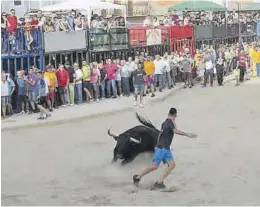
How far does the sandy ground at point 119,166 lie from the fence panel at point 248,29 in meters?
23.8

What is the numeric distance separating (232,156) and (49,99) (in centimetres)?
868

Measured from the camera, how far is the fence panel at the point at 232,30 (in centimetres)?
4012

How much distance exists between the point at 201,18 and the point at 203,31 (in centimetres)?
190

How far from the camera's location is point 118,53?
85.5 feet

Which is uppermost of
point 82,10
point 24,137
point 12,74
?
point 82,10

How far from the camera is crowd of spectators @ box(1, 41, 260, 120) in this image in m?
19.2

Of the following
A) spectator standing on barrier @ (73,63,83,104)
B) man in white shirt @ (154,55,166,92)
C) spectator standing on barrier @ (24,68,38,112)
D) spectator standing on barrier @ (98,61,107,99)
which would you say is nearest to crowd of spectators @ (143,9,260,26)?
man in white shirt @ (154,55,166,92)

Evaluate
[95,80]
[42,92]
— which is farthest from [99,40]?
[42,92]

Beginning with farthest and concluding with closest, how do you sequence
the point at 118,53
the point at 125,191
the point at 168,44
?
the point at 168,44 < the point at 118,53 < the point at 125,191

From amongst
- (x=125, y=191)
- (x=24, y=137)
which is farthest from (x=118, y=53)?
(x=125, y=191)

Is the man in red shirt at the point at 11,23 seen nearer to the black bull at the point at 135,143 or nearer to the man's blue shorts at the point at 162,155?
the black bull at the point at 135,143

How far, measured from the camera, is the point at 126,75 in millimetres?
23578

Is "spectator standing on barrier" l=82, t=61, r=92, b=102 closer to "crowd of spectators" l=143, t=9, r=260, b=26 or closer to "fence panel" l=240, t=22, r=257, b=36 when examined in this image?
"crowd of spectators" l=143, t=9, r=260, b=26

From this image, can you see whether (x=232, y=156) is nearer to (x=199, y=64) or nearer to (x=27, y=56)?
(x=27, y=56)
